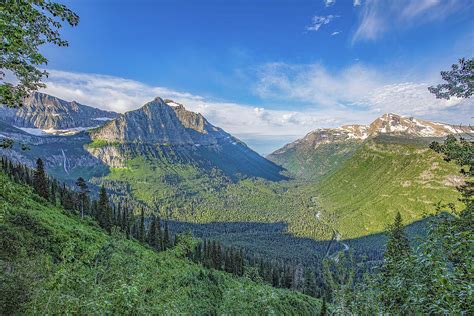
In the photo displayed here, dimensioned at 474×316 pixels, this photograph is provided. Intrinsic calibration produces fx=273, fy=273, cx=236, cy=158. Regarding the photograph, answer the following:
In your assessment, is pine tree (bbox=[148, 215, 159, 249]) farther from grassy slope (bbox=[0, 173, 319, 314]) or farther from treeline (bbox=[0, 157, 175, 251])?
grassy slope (bbox=[0, 173, 319, 314])

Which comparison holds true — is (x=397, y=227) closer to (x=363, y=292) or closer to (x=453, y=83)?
(x=453, y=83)

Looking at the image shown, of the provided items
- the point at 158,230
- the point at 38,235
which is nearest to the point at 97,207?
the point at 158,230

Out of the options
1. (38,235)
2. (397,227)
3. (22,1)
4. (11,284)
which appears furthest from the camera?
(397,227)

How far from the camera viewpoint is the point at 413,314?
29.0 ft

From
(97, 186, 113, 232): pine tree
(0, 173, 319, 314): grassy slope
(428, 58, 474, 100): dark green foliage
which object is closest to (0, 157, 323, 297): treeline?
(97, 186, 113, 232): pine tree

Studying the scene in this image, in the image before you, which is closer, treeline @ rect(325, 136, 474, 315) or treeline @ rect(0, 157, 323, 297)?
treeline @ rect(325, 136, 474, 315)

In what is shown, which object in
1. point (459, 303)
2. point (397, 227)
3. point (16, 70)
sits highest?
point (16, 70)

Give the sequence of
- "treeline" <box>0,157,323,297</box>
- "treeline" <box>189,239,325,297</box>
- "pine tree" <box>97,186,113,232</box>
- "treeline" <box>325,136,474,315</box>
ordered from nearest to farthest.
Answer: "treeline" <box>325,136,474,315</box>, "treeline" <box>0,157,323,297</box>, "pine tree" <box>97,186,113,232</box>, "treeline" <box>189,239,325,297</box>

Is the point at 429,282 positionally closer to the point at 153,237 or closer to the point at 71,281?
the point at 71,281

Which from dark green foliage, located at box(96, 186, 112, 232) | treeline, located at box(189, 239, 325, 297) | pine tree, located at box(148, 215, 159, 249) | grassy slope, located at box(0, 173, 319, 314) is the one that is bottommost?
treeline, located at box(189, 239, 325, 297)

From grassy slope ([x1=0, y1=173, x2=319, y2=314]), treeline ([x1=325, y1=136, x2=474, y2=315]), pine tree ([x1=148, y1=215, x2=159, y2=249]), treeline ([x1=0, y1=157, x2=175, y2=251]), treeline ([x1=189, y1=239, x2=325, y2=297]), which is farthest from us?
treeline ([x1=189, y1=239, x2=325, y2=297])

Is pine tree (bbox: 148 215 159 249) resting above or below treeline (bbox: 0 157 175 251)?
below

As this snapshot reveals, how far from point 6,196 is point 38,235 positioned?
29900 millimetres

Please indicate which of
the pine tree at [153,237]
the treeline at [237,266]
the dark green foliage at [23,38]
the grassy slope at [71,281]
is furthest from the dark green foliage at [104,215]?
the dark green foliage at [23,38]
